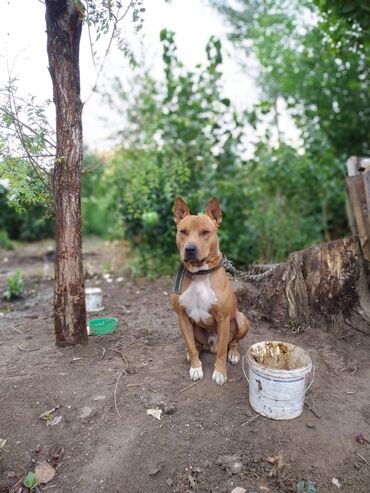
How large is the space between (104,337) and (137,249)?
375 cm

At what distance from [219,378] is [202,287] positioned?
74 cm

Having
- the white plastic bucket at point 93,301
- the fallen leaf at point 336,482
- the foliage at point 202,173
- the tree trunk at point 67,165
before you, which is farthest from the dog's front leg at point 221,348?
the foliage at point 202,173

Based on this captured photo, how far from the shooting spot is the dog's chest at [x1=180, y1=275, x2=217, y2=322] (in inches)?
119

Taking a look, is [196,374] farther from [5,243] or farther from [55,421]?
[5,243]

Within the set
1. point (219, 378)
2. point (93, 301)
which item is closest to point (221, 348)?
point (219, 378)

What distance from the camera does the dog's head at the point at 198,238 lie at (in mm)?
2879

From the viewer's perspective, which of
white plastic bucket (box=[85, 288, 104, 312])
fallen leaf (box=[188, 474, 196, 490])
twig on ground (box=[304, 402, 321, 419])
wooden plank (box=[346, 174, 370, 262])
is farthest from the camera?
white plastic bucket (box=[85, 288, 104, 312])

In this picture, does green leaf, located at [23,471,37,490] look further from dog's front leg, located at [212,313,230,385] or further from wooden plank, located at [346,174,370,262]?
wooden plank, located at [346,174,370,262]

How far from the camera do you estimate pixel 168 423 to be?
267cm

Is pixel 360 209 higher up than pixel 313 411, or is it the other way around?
pixel 360 209

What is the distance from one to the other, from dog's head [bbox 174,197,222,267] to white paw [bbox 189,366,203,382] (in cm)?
88

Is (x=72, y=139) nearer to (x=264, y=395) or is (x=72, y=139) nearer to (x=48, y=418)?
(x=48, y=418)

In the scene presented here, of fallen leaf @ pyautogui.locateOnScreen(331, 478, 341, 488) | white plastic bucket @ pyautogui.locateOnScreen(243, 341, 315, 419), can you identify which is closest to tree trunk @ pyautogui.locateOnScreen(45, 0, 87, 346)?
white plastic bucket @ pyautogui.locateOnScreen(243, 341, 315, 419)

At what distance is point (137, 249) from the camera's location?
25.2ft
